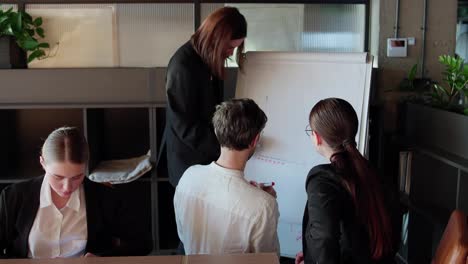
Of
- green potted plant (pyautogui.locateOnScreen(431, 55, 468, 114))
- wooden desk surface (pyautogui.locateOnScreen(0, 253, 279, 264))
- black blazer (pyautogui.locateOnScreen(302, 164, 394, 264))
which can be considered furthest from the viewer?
green potted plant (pyautogui.locateOnScreen(431, 55, 468, 114))

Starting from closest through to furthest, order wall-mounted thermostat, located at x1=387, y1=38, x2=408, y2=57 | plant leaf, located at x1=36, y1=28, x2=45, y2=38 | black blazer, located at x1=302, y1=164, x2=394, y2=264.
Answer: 1. black blazer, located at x1=302, y1=164, x2=394, y2=264
2. wall-mounted thermostat, located at x1=387, y1=38, x2=408, y2=57
3. plant leaf, located at x1=36, y1=28, x2=45, y2=38

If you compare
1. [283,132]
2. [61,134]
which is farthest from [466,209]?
[61,134]

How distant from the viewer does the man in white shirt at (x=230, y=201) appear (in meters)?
1.54

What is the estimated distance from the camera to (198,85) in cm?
225

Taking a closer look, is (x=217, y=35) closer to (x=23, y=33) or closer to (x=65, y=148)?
(x=65, y=148)

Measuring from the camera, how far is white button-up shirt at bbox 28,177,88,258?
1.53 metres

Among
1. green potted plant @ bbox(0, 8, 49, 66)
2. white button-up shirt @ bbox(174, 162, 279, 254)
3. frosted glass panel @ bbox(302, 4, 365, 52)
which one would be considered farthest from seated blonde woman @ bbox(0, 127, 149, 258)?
frosted glass panel @ bbox(302, 4, 365, 52)

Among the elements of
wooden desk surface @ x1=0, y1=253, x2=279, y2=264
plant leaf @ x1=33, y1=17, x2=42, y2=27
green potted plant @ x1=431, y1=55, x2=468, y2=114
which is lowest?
wooden desk surface @ x1=0, y1=253, x2=279, y2=264

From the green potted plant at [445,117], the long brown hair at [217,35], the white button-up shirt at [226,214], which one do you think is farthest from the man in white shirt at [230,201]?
the green potted plant at [445,117]

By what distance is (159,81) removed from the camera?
110 inches

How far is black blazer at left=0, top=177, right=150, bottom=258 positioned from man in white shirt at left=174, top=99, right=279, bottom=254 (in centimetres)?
18

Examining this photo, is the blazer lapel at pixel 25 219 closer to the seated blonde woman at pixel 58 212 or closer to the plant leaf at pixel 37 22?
the seated blonde woman at pixel 58 212

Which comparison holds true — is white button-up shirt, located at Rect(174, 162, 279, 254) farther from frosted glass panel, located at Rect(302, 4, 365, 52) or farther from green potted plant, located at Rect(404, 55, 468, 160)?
frosted glass panel, located at Rect(302, 4, 365, 52)

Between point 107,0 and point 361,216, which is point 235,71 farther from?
point 361,216
